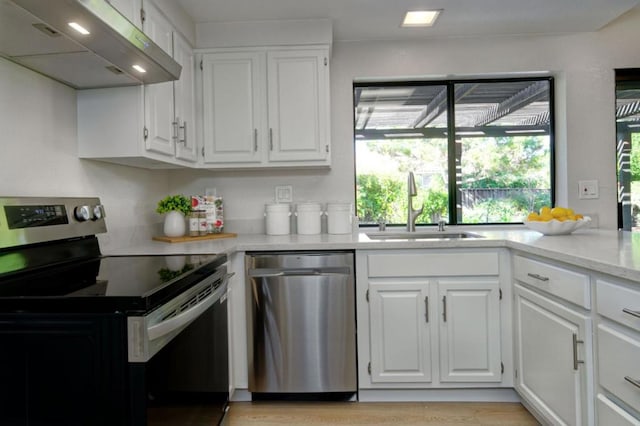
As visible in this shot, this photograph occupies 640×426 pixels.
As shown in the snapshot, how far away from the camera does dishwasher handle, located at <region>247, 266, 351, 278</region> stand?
6.24 ft

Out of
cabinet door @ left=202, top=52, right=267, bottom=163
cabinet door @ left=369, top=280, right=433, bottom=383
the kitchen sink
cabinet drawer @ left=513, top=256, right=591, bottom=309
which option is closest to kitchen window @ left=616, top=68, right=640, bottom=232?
the kitchen sink

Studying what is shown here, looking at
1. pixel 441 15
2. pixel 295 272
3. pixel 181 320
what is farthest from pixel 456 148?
pixel 181 320

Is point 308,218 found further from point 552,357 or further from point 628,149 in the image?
point 628,149

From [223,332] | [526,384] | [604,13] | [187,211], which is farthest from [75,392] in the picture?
[604,13]

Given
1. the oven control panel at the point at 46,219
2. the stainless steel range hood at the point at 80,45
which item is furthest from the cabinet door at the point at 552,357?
the oven control panel at the point at 46,219

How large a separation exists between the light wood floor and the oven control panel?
1.12m

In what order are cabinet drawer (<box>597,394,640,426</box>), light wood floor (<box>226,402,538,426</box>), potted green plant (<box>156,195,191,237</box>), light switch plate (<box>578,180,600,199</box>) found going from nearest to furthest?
cabinet drawer (<box>597,394,640,426</box>), light wood floor (<box>226,402,538,426</box>), potted green plant (<box>156,195,191,237</box>), light switch plate (<box>578,180,600,199</box>)

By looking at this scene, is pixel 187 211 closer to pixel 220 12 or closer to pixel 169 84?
pixel 169 84

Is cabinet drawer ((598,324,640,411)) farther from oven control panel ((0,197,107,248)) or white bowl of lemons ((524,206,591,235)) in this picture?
oven control panel ((0,197,107,248))

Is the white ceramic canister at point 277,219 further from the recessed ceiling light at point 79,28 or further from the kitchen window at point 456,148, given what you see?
the recessed ceiling light at point 79,28

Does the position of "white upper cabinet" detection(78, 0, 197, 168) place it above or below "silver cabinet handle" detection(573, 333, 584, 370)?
above

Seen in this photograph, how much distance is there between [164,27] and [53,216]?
1.09m

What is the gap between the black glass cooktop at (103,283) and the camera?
892 mm

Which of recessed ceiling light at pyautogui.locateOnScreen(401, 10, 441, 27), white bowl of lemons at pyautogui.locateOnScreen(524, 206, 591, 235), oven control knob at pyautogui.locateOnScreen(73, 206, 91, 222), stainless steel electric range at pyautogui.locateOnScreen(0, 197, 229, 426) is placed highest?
recessed ceiling light at pyautogui.locateOnScreen(401, 10, 441, 27)
